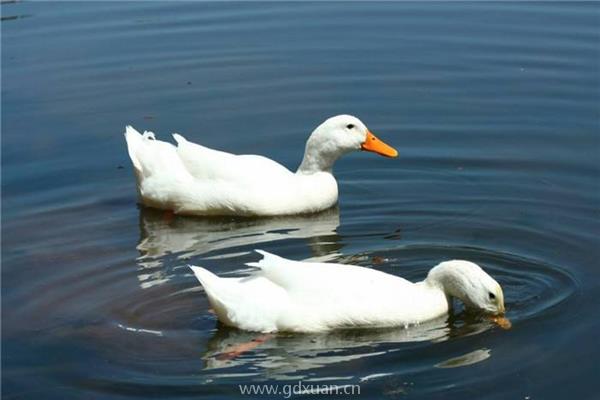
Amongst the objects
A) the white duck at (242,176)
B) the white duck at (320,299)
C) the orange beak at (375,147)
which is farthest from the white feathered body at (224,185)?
the white duck at (320,299)

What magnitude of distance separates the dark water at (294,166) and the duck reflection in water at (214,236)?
3 cm

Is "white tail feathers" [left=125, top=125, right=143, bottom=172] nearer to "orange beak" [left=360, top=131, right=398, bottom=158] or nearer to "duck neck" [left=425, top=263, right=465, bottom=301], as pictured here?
"orange beak" [left=360, top=131, right=398, bottom=158]

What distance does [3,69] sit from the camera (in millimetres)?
14586

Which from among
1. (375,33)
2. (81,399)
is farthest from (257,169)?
(375,33)

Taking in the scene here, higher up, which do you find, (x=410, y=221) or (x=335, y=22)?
(x=335, y=22)

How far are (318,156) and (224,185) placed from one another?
2.99 ft

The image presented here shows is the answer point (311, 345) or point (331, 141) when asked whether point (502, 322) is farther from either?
point (331, 141)

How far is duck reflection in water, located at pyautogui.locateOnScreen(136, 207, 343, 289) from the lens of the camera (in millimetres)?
9500

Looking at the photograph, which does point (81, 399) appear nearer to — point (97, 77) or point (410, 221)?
point (410, 221)

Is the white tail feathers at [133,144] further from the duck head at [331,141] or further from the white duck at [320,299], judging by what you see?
the white duck at [320,299]

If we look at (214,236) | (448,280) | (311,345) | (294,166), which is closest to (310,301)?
(311,345)

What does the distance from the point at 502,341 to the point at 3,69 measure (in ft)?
28.4

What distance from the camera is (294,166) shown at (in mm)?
11656

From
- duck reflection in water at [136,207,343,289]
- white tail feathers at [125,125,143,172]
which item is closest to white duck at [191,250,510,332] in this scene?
duck reflection in water at [136,207,343,289]
